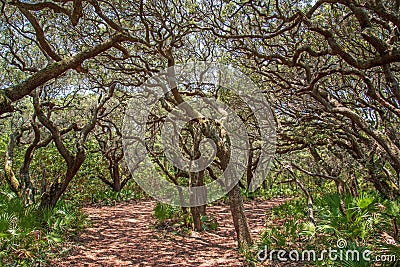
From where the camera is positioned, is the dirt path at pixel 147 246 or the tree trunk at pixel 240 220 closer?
the dirt path at pixel 147 246

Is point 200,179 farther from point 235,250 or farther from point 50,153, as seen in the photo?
point 50,153

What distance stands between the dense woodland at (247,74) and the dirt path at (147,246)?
50cm

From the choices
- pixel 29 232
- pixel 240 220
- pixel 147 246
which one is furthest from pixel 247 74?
pixel 29 232

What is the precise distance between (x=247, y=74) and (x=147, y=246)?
5.85 metres

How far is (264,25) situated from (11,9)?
6.64 metres

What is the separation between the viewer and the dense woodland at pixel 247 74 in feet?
17.3

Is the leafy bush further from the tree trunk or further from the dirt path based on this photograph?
the tree trunk

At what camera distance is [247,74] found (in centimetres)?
Result: 1009

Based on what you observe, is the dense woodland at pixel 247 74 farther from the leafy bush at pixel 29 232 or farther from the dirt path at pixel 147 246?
the dirt path at pixel 147 246

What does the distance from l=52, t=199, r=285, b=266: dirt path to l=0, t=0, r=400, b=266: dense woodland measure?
50cm

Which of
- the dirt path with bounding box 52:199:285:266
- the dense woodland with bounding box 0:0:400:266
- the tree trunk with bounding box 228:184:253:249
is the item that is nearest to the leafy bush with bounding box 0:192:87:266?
the dense woodland with bounding box 0:0:400:266

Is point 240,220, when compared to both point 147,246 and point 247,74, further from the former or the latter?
point 247,74

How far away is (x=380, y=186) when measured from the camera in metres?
9.28

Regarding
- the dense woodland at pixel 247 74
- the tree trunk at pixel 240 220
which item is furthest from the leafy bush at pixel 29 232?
the tree trunk at pixel 240 220
